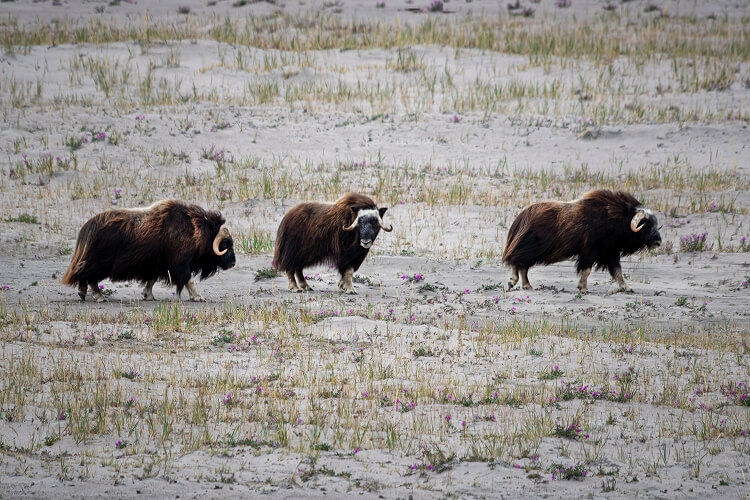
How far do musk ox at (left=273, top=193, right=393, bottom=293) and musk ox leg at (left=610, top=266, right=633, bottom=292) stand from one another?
333cm

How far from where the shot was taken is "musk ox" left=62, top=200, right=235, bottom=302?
12.6 m

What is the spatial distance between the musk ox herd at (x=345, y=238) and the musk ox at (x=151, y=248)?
0.05 ft

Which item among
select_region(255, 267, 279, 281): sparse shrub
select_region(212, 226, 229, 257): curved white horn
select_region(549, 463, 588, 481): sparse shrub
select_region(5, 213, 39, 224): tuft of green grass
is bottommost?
select_region(255, 267, 279, 281): sparse shrub

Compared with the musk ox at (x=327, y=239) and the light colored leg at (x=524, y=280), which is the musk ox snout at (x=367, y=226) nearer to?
the musk ox at (x=327, y=239)

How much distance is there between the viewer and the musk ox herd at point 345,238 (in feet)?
43.3

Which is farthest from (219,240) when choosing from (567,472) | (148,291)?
(567,472)

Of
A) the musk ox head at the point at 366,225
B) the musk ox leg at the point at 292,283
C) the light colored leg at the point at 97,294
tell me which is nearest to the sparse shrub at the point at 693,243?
the musk ox head at the point at 366,225

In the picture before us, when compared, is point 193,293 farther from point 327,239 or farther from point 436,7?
point 436,7

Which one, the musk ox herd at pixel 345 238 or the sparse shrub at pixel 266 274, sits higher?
the musk ox herd at pixel 345 238

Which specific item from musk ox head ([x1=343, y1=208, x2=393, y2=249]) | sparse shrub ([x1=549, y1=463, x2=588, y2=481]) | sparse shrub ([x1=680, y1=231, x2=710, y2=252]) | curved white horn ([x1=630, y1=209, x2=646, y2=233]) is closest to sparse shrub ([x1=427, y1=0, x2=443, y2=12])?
sparse shrub ([x1=680, y1=231, x2=710, y2=252])

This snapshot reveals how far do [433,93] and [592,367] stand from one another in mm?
16865

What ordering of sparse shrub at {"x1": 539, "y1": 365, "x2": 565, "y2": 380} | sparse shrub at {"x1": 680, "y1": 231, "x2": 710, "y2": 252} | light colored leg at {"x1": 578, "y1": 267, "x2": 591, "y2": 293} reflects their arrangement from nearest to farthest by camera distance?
sparse shrub at {"x1": 539, "y1": 365, "x2": 565, "y2": 380}
light colored leg at {"x1": 578, "y1": 267, "x2": 591, "y2": 293}
sparse shrub at {"x1": 680, "y1": 231, "x2": 710, "y2": 252}

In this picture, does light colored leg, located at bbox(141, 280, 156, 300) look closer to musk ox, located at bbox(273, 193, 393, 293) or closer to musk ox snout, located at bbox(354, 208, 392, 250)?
musk ox, located at bbox(273, 193, 393, 293)

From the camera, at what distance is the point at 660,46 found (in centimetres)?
2934
